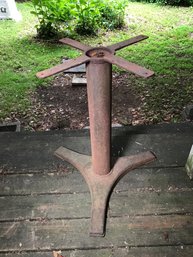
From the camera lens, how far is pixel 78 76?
5184 millimetres

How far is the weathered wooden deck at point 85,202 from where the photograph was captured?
1.86 m

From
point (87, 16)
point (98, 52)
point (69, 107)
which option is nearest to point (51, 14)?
point (87, 16)

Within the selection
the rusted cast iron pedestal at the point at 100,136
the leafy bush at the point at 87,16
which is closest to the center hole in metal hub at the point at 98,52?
the rusted cast iron pedestal at the point at 100,136

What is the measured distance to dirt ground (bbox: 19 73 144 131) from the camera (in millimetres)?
4102

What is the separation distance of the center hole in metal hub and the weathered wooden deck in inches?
38.2

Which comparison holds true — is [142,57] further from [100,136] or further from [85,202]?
[85,202]

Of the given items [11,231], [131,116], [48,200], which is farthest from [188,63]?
[11,231]

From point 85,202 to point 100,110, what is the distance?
2.27 feet

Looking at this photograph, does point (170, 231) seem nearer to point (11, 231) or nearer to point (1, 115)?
point (11, 231)

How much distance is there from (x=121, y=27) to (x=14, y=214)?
19.8 feet

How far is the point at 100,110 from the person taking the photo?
1942 mm

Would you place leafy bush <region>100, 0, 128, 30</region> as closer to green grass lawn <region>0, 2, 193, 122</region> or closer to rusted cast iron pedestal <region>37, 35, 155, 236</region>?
green grass lawn <region>0, 2, 193, 122</region>

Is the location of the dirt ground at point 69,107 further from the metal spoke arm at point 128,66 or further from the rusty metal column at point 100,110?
the metal spoke arm at point 128,66

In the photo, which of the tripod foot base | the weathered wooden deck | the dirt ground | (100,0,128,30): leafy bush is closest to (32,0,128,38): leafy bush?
(100,0,128,30): leafy bush
